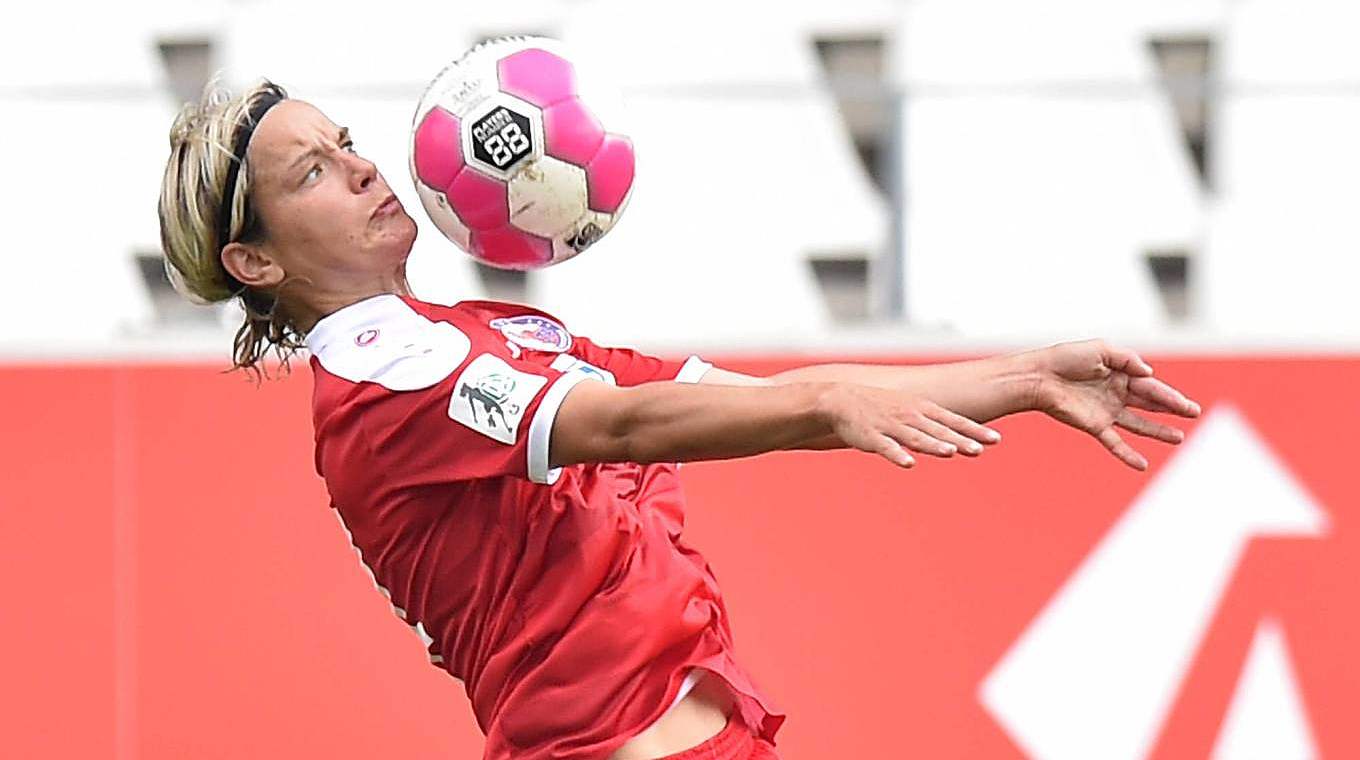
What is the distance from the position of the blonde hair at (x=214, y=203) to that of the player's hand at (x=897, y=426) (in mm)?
885

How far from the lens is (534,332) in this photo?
2.95m

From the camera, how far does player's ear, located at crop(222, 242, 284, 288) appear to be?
3033 mm

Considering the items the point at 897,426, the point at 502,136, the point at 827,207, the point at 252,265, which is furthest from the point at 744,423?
the point at 827,207

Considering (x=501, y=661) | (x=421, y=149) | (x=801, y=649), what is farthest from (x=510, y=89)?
(x=801, y=649)

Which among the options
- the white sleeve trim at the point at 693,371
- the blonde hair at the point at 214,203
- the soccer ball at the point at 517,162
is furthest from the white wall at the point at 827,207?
the blonde hair at the point at 214,203

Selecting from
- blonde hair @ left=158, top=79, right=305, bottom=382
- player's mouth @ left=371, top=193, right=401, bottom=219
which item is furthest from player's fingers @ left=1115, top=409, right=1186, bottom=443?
blonde hair @ left=158, top=79, right=305, bottom=382

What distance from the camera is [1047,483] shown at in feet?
15.5

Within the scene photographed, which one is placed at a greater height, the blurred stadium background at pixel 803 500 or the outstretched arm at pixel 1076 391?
the outstretched arm at pixel 1076 391

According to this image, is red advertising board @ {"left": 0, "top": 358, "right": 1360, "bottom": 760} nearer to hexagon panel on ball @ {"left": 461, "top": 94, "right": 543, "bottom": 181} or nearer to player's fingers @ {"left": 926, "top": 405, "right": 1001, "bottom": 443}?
hexagon panel on ball @ {"left": 461, "top": 94, "right": 543, "bottom": 181}

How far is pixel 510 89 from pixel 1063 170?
2.62 metres

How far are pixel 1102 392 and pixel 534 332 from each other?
725 millimetres

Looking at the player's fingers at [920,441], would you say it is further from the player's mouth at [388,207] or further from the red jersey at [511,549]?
the player's mouth at [388,207]

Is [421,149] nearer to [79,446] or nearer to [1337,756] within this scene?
[79,446]

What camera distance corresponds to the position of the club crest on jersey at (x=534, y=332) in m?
2.90
